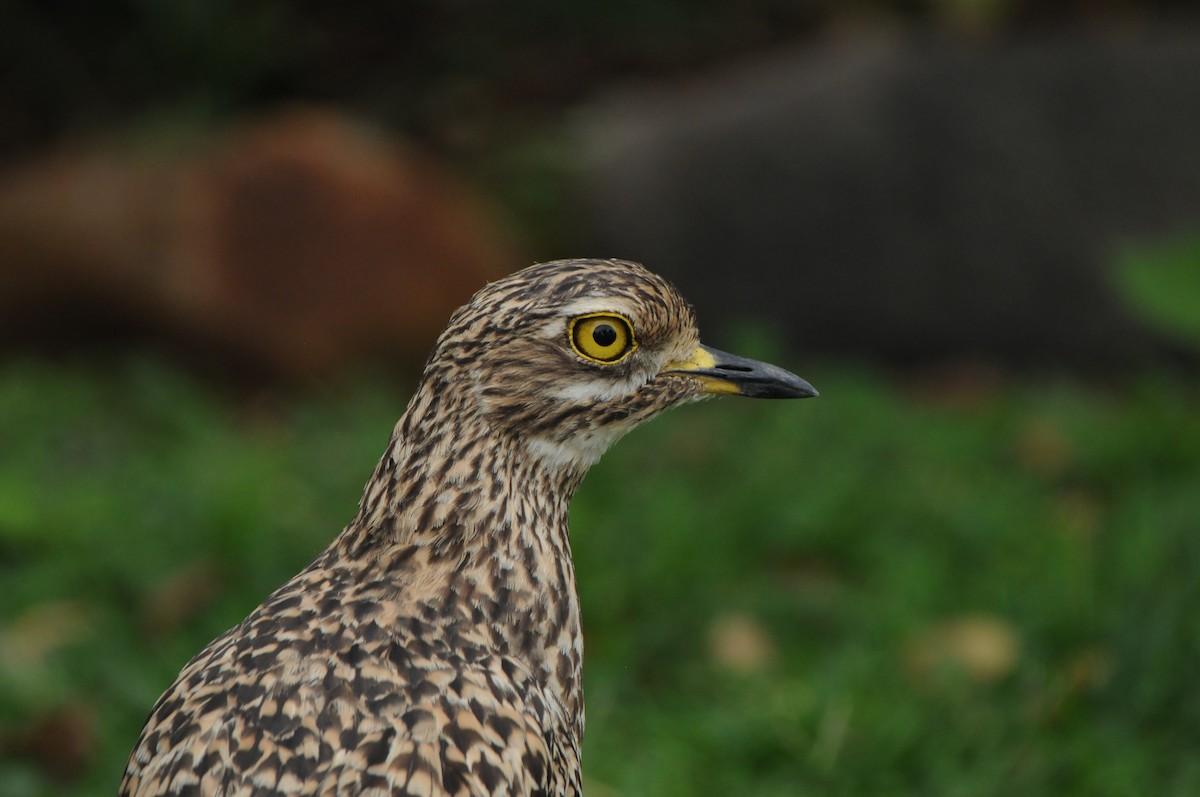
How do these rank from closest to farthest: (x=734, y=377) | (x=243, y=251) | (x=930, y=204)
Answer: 1. (x=734, y=377)
2. (x=243, y=251)
3. (x=930, y=204)

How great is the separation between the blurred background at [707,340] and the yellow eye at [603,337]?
5.58 feet

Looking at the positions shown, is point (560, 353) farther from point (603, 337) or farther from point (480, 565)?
point (480, 565)

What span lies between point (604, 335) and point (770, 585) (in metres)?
2.53

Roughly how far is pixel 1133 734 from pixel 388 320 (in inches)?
174

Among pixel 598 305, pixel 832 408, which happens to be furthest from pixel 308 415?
pixel 598 305

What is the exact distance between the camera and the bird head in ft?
10.0

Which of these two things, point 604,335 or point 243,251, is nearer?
point 604,335

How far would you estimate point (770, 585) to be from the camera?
5.47 m

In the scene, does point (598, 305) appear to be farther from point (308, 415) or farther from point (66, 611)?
point (308, 415)

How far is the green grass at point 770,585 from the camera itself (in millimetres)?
4566

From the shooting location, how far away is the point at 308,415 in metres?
7.27

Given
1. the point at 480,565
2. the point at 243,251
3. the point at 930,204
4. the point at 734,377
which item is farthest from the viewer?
the point at 930,204

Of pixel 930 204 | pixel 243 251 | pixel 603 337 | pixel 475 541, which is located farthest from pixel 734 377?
pixel 930 204

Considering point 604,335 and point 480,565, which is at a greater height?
point 604,335
